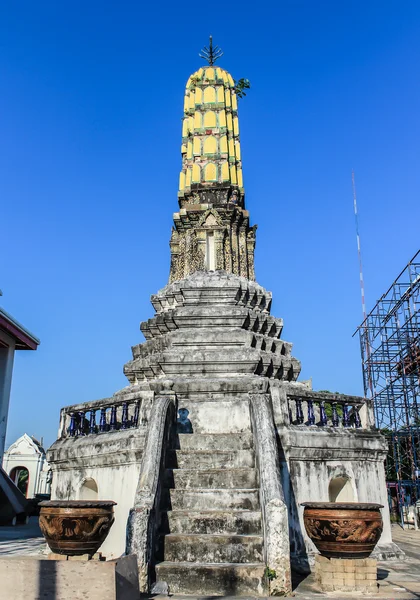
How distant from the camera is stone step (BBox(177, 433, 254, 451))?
9672 mm

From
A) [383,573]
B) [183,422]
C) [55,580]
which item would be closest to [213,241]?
[183,422]

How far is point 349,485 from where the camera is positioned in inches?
398

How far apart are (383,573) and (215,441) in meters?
3.34

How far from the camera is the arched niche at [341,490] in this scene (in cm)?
1007

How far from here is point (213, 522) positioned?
791 centimetres

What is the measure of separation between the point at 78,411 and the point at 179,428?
233 centimetres

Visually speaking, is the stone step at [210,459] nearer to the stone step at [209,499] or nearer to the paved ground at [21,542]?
the stone step at [209,499]

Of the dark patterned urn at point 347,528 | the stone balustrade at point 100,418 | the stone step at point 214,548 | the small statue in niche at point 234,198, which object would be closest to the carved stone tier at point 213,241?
the small statue in niche at point 234,198

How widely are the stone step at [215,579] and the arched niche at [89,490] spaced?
3.80m

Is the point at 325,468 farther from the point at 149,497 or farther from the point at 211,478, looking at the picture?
the point at 149,497

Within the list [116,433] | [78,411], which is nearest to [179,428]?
[116,433]

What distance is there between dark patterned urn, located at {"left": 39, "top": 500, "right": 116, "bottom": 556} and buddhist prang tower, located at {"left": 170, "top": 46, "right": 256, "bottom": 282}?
1045cm

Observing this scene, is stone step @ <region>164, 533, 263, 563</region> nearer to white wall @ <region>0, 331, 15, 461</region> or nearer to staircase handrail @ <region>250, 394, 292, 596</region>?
staircase handrail @ <region>250, 394, 292, 596</region>

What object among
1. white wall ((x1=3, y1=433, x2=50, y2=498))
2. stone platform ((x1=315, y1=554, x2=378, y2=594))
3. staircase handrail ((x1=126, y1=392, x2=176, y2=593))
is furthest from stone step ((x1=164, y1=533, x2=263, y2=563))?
white wall ((x1=3, y1=433, x2=50, y2=498))
